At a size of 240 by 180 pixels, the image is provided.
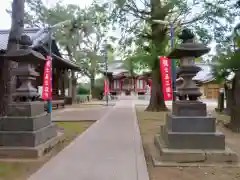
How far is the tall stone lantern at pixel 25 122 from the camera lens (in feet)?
23.4

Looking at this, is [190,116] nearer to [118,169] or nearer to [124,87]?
[118,169]

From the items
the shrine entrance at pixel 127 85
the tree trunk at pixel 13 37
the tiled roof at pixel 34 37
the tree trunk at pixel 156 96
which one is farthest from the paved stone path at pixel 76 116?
the shrine entrance at pixel 127 85

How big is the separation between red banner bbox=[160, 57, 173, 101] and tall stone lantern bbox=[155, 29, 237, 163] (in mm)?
7279

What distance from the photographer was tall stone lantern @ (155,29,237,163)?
6602 mm

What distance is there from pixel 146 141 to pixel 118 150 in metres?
1.81

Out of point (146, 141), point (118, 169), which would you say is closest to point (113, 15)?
point (146, 141)

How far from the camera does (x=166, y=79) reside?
1505 cm

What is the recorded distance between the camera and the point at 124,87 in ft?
195

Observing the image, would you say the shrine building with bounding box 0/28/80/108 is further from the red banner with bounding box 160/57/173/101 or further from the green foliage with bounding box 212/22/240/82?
the green foliage with bounding box 212/22/240/82

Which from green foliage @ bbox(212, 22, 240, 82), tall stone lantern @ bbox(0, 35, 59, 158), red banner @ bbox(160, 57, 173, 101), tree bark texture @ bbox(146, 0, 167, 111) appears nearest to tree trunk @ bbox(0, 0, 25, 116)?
tall stone lantern @ bbox(0, 35, 59, 158)

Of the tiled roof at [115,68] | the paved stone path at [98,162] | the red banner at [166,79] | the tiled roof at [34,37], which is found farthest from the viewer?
the tiled roof at [115,68]

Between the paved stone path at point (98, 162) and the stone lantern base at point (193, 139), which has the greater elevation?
the stone lantern base at point (193, 139)

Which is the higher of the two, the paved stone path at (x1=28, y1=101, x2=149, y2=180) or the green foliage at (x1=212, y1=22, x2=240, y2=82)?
the green foliage at (x1=212, y1=22, x2=240, y2=82)

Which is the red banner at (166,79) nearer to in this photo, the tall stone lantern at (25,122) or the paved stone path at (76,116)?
the paved stone path at (76,116)
